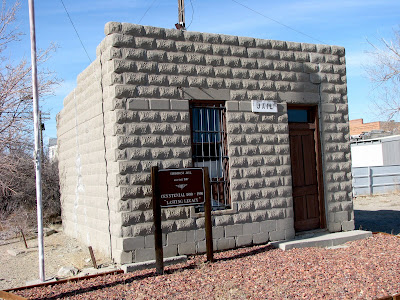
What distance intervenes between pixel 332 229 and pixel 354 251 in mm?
1432

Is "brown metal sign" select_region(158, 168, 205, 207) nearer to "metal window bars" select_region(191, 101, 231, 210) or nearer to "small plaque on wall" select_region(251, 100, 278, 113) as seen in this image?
"metal window bars" select_region(191, 101, 231, 210)

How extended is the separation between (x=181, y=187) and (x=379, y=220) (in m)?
9.05

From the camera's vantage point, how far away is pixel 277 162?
9023 millimetres

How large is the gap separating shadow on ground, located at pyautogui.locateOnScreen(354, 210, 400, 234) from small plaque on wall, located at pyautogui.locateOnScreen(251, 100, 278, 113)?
14.0 feet

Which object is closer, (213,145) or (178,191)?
(178,191)

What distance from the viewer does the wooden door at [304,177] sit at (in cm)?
947

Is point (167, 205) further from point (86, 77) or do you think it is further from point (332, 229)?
point (332, 229)

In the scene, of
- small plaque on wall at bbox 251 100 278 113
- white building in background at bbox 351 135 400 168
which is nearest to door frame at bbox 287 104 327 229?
small plaque on wall at bbox 251 100 278 113

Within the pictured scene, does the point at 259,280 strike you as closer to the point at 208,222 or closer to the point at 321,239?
the point at 208,222

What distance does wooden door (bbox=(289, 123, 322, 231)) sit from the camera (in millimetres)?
9469

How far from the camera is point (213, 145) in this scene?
8.52m

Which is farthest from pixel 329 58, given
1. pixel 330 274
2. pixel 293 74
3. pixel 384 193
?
pixel 384 193

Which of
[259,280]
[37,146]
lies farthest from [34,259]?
[259,280]

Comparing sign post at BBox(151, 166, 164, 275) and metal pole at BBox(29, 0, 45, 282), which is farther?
sign post at BBox(151, 166, 164, 275)
